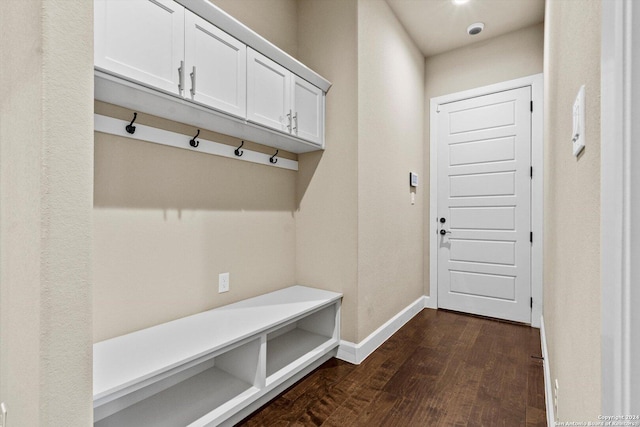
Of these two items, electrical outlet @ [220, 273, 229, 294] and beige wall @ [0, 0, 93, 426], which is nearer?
beige wall @ [0, 0, 93, 426]

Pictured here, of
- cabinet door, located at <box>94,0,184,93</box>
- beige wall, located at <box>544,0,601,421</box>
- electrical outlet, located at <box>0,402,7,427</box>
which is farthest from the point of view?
cabinet door, located at <box>94,0,184,93</box>

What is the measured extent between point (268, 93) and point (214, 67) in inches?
16.1

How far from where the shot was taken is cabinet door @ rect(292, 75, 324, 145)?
7.38ft

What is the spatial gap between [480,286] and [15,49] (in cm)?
387

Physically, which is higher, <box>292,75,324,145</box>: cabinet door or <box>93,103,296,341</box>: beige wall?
<box>292,75,324,145</box>: cabinet door

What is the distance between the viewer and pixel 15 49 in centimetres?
100

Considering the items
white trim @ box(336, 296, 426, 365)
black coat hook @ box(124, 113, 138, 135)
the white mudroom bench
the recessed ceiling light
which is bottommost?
white trim @ box(336, 296, 426, 365)

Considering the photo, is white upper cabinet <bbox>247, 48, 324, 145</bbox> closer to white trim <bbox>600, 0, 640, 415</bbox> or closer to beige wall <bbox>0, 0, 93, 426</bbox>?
beige wall <bbox>0, 0, 93, 426</bbox>

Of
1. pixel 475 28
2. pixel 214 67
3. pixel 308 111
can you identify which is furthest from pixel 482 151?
pixel 214 67

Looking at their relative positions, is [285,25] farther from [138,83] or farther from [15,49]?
[15,49]

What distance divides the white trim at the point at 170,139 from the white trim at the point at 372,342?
1.52 metres

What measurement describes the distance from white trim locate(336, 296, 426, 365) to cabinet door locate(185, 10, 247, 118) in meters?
1.81

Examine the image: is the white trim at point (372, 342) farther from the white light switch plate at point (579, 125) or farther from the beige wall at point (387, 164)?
the white light switch plate at point (579, 125)

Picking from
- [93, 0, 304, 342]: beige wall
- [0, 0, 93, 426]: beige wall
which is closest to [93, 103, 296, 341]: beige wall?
[93, 0, 304, 342]: beige wall
